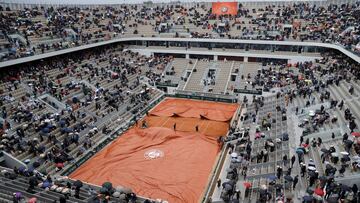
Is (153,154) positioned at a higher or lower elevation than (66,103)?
lower

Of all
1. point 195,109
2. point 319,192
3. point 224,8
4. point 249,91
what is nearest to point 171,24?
point 224,8

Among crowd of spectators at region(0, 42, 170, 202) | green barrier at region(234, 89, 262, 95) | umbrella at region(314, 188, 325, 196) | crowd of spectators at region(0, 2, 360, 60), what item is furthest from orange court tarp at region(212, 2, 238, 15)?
umbrella at region(314, 188, 325, 196)

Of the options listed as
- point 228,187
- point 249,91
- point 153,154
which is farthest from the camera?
point 249,91

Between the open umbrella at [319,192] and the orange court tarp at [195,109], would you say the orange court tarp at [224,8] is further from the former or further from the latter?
the open umbrella at [319,192]

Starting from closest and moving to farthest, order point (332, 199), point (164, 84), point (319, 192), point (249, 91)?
point (332, 199) → point (319, 192) → point (249, 91) → point (164, 84)

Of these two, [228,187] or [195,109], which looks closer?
[228,187]

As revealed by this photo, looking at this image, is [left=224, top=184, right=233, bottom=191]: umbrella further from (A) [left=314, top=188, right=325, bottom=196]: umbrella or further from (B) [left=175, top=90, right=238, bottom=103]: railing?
(B) [left=175, top=90, right=238, bottom=103]: railing

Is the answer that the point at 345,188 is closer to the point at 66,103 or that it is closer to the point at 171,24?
Answer: the point at 66,103

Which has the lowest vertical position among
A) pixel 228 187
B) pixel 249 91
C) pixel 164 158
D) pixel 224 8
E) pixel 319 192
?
pixel 164 158

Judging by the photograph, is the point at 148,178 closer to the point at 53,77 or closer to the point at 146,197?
the point at 146,197
